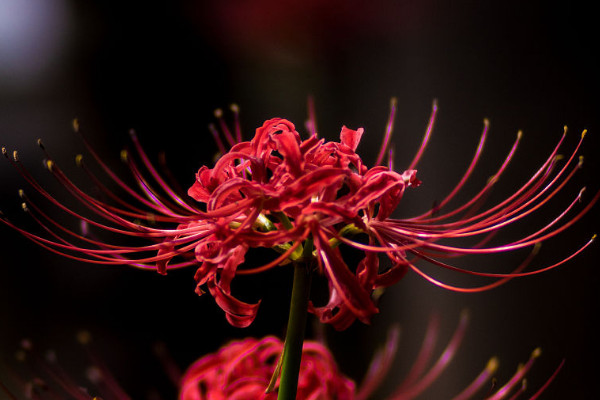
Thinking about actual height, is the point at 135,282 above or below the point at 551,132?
above

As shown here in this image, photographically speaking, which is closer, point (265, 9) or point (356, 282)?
point (356, 282)

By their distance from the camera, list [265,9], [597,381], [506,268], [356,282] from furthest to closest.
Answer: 1. [265,9]
2. [506,268]
3. [597,381]
4. [356,282]

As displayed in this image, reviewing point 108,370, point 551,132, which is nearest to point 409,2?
point 551,132

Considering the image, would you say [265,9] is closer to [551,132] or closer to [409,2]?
[409,2]

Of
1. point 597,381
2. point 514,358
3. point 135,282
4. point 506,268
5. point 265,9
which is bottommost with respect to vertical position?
point 597,381

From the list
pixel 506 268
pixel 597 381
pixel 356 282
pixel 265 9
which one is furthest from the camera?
pixel 265 9

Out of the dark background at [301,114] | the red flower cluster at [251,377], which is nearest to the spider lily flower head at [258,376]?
the red flower cluster at [251,377]
